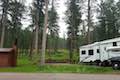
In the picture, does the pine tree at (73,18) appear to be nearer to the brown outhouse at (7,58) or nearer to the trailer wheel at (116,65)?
the brown outhouse at (7,58)

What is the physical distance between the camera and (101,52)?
32.8m

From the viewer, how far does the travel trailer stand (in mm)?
30453

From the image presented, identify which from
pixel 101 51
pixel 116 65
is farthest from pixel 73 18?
pixel 116 65

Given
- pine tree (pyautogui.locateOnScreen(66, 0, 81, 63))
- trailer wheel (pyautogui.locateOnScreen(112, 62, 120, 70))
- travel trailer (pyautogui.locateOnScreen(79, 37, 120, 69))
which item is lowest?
trailer wheel (pyautogui.locateOnScreen(112, 62, 120, 70))

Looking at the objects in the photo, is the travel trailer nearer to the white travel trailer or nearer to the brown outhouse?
the white travel trailer

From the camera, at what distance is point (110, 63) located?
3009 cm

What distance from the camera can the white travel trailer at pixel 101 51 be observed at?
3045 cm

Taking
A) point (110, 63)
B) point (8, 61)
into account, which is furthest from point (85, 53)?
point (8, 61)

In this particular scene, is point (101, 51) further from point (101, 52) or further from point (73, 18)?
point (73, 18)

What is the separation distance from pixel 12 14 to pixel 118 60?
27.1 meters

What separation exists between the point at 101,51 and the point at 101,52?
0.43 ft

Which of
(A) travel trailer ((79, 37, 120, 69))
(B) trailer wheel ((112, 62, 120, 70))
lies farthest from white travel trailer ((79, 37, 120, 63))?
(B) trailer wheel ((112, 62, 120, 70))

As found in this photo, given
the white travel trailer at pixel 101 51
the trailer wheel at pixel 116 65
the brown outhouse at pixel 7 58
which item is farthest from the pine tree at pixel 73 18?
the trailer wheel at pixel 116 65

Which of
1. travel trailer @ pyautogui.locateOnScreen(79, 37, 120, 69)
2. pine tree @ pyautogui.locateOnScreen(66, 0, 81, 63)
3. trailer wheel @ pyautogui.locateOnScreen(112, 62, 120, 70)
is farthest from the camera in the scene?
pine tree @ pyautogui.locateOnScreen(66, 0, 81, 63)
